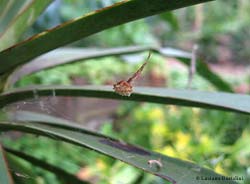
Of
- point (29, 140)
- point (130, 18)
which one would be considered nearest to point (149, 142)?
point (29, 140)

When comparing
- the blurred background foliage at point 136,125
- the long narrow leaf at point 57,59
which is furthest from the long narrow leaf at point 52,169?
the long narrow leaf at point 57,59

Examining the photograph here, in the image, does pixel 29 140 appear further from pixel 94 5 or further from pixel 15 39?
pixel 15 39

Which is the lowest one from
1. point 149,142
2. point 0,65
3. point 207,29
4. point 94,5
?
point 149,142

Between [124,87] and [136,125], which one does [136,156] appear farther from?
[136,125]

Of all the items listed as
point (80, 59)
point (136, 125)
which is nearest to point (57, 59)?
point (80, 59)

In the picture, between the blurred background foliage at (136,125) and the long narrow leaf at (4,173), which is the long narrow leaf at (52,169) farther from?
the long narrow leaf at (4,173)

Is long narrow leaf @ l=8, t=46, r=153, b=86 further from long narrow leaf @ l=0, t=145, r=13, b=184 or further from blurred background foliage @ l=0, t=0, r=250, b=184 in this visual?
long narrow leaf @ l=0, t=145, r=13, b=184
